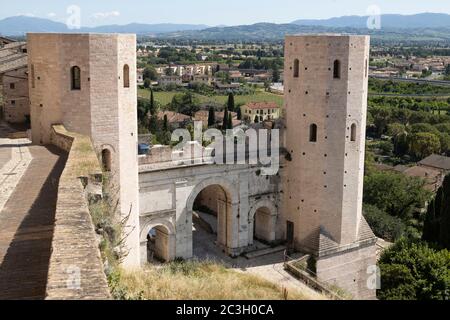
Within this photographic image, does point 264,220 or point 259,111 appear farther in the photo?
point 259,111

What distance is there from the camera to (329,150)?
66.8 ft

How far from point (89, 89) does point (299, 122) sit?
9104mm

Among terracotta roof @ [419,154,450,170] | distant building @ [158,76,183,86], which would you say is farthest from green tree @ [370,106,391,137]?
distant building @ [158,76,183,86]

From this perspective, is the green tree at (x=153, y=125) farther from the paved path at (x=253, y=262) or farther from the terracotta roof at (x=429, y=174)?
the paved path at (x=253, y=262)

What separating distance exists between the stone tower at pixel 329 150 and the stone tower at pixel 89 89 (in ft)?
24.3

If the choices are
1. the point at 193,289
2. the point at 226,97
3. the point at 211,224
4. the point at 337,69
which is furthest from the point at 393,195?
the point at 226,97

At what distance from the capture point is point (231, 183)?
70.5 feet

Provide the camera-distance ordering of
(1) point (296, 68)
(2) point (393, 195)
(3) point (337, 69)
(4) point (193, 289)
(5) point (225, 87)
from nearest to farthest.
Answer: (4) point (193, 289) → (3) point (337, 69) → (1) point (296, 68) → (2) point (393, 195) → (5) point (225, 87)

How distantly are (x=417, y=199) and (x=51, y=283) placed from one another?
125ft

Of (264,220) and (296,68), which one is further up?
(296,68)

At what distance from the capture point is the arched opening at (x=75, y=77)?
49.1 feet

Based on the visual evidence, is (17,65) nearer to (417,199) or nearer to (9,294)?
(9,294)

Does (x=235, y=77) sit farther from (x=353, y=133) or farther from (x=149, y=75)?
(x=353, y=133)

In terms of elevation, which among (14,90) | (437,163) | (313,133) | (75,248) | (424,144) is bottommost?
(437,163)
